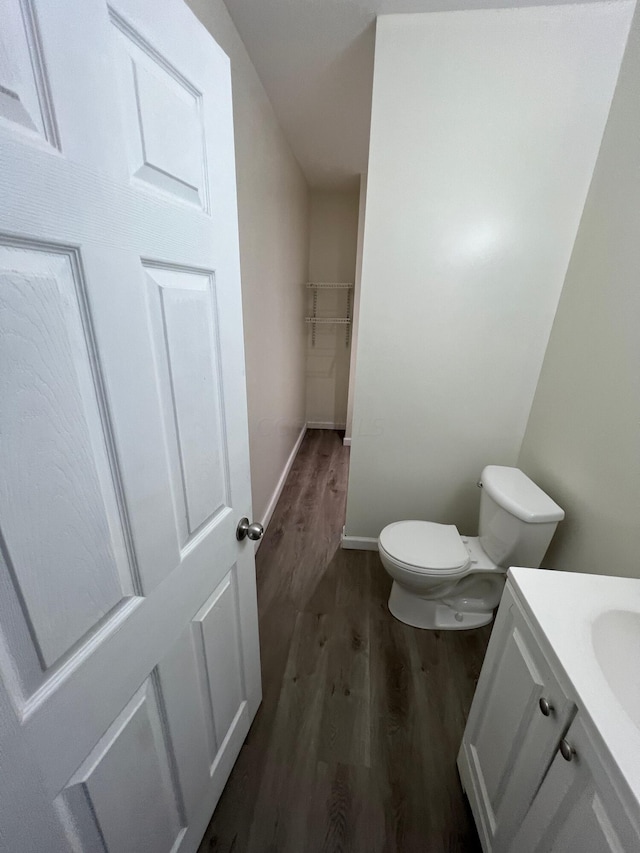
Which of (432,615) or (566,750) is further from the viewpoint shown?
(432,615)

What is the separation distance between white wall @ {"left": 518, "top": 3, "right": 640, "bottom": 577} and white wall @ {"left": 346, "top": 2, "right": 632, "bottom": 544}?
0.10 metres

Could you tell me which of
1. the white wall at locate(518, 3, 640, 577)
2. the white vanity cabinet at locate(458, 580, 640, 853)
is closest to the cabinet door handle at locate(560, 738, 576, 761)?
the white vanity cabinet at locate(458, 580, 640, 853)

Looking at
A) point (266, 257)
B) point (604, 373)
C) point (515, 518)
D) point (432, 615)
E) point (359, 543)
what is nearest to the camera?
point (604, 373)

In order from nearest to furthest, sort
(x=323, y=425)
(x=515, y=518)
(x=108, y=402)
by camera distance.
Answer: (x=108, y=402)
(x=515, y=518)
(x=323, y=425)

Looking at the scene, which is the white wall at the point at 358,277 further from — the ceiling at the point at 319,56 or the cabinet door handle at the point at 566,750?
the cabinet door handle at the point at 566,750

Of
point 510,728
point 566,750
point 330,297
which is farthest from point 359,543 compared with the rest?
point 330,297

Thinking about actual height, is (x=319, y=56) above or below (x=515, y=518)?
above

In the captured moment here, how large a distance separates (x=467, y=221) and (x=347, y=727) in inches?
82.6

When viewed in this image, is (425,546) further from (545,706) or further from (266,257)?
(266,257)

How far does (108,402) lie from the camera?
1.67ft

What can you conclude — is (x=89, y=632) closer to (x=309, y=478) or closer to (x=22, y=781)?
(x=22, y=781)

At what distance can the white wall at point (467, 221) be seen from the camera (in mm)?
1336

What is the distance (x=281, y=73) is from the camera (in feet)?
5.45

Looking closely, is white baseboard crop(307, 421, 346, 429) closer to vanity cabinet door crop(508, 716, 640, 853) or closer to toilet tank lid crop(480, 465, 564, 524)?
toilet tank lid crop(480, 465, 564, 524)
